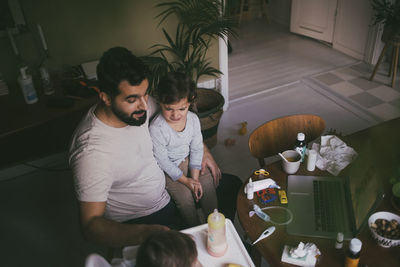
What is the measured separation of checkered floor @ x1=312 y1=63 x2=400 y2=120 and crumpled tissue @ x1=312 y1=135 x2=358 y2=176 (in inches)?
75.1

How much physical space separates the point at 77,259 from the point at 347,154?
1.72m

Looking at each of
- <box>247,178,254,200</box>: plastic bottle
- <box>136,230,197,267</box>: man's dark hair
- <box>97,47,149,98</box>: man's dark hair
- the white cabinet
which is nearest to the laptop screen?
<box>247,178,254,200</box>: plastic bottle

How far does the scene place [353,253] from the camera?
104cm

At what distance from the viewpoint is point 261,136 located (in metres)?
1.76

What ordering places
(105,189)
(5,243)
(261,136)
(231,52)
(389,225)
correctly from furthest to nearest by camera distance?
1. (231,52)
2. (5,243)
3. (261,136)
4. (105,189)
5. (389,225)

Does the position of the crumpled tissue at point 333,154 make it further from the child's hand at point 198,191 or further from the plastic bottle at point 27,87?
the plastic bottle at point 27,87

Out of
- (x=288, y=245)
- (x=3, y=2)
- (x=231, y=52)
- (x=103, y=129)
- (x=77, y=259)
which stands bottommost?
(x=77, y=259)

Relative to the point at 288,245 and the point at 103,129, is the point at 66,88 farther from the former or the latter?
the point at 288,245

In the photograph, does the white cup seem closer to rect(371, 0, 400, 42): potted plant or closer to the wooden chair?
the wooden chair

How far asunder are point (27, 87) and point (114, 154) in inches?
45.9

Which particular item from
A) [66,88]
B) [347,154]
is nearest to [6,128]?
[66,88]

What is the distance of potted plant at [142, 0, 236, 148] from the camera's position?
8.45 feet

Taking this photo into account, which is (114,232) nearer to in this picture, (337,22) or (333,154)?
(333,154)

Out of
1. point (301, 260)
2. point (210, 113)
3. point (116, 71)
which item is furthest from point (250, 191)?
point (210, 113)
